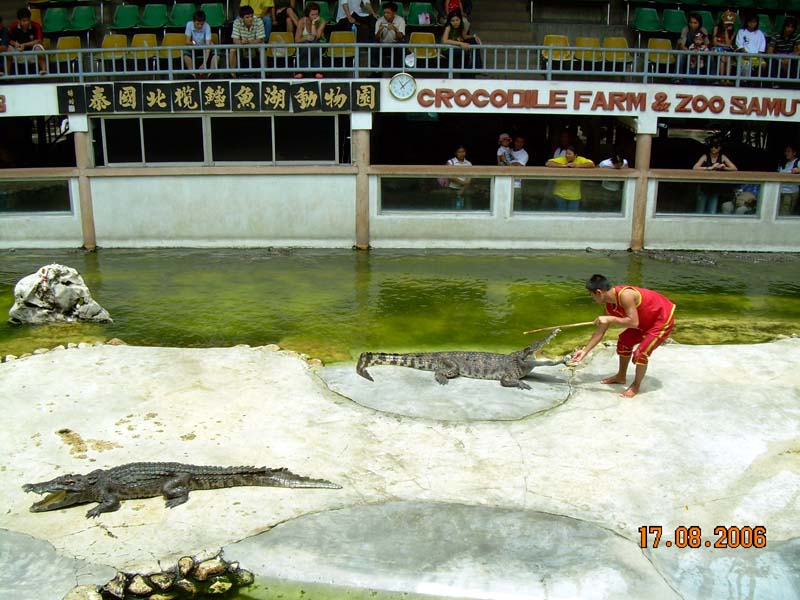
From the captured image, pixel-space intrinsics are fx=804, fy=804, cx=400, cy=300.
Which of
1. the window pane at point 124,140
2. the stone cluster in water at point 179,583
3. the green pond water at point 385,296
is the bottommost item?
the green pond water at point 385,296

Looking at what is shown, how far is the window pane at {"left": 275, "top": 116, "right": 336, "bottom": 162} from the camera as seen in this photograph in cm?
1513

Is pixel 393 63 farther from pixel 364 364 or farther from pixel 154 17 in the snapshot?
pixel 364 364

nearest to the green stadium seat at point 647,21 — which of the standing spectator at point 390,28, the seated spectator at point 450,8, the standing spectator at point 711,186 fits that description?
the seated spectator at point 450,8

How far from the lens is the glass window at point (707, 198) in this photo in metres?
15.3

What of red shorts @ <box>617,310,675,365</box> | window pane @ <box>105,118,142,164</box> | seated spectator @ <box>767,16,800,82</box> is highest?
seated spectator @ <box>767,16,800,82</box>

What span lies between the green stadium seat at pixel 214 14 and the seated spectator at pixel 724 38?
1054 centimetres

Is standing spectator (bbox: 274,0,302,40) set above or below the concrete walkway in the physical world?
above

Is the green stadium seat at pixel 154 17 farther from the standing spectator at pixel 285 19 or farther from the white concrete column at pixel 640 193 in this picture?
the white concrete column at pixel 640 193

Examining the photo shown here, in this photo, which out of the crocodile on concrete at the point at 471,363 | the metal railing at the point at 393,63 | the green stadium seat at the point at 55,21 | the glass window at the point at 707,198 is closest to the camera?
the crocodile on concrete at the point at 471,363

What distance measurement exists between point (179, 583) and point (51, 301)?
629cm

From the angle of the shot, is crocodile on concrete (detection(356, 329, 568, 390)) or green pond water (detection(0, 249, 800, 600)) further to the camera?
green pond water (detection(0, 249, 800, 600))

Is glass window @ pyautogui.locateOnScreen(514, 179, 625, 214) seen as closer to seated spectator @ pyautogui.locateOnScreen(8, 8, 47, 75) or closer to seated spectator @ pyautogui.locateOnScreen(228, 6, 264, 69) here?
seated spectator @ pyautogui.locateOnScreen(228, 6, 264, 69)

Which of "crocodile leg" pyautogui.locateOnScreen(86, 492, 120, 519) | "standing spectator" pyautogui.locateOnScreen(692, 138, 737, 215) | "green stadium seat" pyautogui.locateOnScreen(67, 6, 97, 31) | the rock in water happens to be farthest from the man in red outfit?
"green stadium seat" pyautogui.locateOnScreen(67, 6, 97, 31)

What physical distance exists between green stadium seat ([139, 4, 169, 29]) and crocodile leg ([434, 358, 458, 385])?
512 inches
